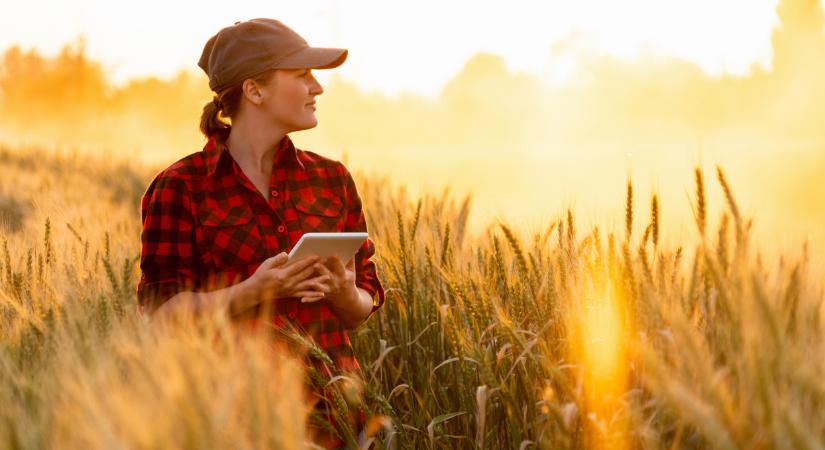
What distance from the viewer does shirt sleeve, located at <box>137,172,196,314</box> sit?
6.97 feet

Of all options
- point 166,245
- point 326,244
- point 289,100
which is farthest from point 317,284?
point 289,100

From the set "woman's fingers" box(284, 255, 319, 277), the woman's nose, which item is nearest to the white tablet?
"woman's fingers" box(284, 255, 319, 277)

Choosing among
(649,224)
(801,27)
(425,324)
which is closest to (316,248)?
(425,324)

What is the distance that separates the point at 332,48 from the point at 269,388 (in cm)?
138

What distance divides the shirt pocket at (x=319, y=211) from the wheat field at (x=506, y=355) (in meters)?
0.25

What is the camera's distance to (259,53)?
2.28m

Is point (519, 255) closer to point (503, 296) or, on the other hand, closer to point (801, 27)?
point (503, 296)

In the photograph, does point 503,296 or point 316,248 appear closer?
point 316,248

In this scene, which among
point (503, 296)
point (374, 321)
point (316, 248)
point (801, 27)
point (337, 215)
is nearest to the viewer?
point (316, 248)

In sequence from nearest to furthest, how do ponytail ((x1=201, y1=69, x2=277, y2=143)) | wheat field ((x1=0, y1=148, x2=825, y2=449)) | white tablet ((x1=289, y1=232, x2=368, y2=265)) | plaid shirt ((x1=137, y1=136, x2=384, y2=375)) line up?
1. wheat field ((x1=0, y1=148, x2=825, y2=449))
2. white tablet ((x1=289, y1=232, x2=368, y2=265))
3. plaid shirt ((x1=137, y1=136, x2=384, y2=375))
4. ponytail ((x1=201, y1=69, x2=277, y2=143))

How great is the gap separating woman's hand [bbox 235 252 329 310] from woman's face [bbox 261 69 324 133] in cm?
44

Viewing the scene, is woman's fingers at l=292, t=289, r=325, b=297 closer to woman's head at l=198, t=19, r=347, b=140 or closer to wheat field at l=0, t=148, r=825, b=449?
wheat field at l=0, t=148, r=825, b=449

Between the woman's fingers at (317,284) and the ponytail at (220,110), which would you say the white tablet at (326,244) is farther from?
the ponytail at (220,110)

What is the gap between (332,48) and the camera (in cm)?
234
